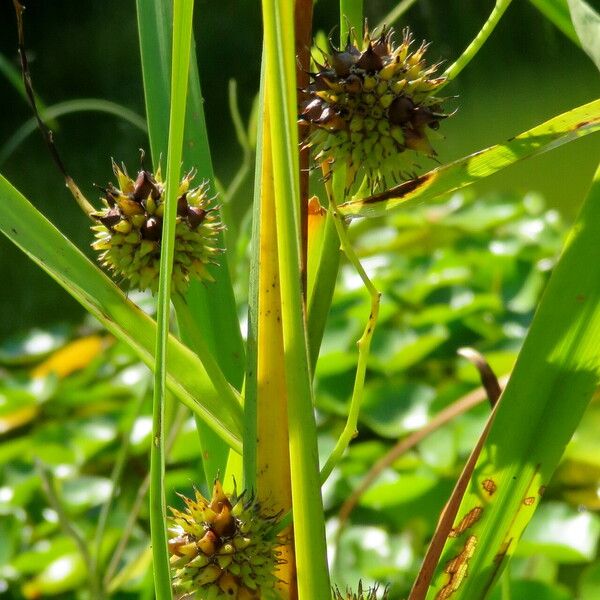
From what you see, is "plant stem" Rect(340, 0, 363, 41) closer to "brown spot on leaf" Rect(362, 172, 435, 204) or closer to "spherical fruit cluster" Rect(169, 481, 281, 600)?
"brown spot on leaf" Rect(362, 172, 435, 204)

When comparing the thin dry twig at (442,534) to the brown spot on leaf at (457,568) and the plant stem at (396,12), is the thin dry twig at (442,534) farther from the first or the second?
the plant stem at (396,12)

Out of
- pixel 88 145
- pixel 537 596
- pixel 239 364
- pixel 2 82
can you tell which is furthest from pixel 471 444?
pixel 2 82

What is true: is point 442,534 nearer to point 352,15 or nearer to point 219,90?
point 352,15

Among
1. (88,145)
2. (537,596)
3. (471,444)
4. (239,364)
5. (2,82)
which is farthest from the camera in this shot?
(2,82)

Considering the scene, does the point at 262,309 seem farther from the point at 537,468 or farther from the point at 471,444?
the point at 471,444

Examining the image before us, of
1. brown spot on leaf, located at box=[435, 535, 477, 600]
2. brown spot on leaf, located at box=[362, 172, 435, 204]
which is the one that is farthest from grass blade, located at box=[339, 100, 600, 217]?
brown spot on leaf, located at box=[435, 535, 477, 600]
